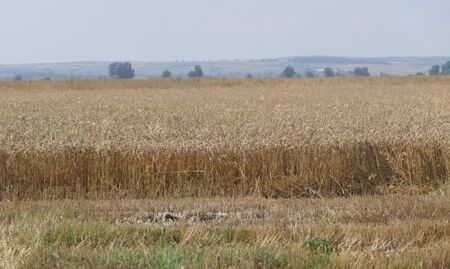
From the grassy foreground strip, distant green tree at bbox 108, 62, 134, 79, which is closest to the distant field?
the grassy foreground strip

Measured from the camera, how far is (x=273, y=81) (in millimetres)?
54875

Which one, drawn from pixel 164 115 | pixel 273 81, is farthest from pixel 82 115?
pixel 273 81

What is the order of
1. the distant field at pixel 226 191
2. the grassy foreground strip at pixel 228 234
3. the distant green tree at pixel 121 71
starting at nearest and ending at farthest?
the grassy foreground strip at pixel 228 234
the distant field at pixel 226 191
the distant green tree at pixel 121 71

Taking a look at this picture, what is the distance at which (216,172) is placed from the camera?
13297mm

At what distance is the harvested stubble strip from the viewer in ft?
42.3

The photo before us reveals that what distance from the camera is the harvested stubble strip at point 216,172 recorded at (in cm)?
1289

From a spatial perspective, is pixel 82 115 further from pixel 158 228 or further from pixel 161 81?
pixel 161 81

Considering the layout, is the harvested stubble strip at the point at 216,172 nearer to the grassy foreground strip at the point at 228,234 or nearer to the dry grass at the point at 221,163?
the dry grass at the point at 221,163

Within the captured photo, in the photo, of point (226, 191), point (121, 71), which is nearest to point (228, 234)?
point (226, 191)

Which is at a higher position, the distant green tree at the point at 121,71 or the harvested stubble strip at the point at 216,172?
the harvested stubble strip at the point at 216,172

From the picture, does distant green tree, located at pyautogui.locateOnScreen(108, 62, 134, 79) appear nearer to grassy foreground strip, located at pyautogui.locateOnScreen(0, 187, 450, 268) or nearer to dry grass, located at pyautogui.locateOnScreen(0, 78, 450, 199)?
dry grass, located at pyautogui.locateOnScreen(0, 78, 450, 199)

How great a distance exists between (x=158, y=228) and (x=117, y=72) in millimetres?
109731

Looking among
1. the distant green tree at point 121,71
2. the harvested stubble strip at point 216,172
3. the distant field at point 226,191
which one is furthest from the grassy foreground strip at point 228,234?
the distant green tree at point 121,71

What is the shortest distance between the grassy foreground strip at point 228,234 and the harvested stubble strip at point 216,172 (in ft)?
5.05
